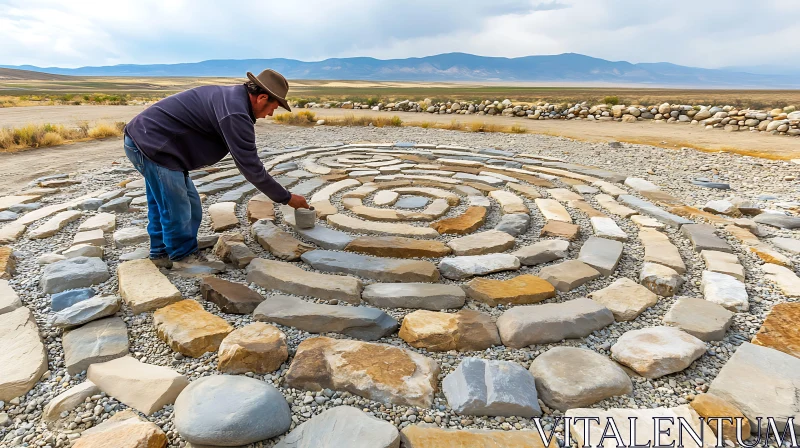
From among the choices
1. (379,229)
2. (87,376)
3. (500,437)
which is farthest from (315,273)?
(500,437)

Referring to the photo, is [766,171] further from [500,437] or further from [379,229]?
[500,437]

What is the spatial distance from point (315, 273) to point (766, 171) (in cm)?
746

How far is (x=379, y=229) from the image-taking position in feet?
12.8

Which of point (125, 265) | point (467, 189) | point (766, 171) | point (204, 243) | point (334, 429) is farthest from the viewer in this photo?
point (766, 171)

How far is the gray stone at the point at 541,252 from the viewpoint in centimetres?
331

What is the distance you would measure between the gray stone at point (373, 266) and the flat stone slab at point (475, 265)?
0.12 metres

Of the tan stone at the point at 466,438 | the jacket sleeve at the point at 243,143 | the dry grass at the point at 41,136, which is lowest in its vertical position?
the tan stone at the point at 466,438

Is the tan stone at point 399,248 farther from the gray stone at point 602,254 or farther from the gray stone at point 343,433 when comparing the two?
the gray stone at point 343,433

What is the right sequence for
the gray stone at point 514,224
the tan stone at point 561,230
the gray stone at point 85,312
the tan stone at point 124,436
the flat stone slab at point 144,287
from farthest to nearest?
the gray stone at point 514,224
the tan stone at point 561,230
the flat stone slab at point 144,287
the gray stone at point 85,312
the tan stone at point 124,436

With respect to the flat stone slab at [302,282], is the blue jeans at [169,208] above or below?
above

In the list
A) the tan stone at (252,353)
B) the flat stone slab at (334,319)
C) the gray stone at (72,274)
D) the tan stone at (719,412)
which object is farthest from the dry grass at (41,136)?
the tan stone at (719,412)

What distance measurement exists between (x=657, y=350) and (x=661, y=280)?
929 millimetres

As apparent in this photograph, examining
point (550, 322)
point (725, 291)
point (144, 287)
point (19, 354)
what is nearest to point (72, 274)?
point (144, 287)

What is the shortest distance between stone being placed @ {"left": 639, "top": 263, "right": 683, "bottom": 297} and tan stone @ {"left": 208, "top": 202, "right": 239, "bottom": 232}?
3477 mm
